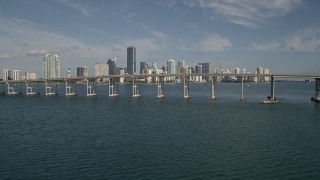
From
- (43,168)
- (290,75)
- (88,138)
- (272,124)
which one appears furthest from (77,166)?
(290,75)

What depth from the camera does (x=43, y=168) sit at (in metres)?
28.2

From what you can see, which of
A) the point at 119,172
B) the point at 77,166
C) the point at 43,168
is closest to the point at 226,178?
the point at 119,172

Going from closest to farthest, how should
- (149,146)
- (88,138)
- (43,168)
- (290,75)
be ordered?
(43,168)
(149,146)
(88,138)
(290,75)

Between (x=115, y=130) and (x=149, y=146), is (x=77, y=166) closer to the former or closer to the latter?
(x=149, y=146)

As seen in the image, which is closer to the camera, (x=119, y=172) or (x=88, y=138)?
(x=119, y=172)

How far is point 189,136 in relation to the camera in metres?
42.3

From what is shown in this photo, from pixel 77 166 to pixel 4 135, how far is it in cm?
1807

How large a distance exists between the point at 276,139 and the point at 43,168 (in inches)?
983

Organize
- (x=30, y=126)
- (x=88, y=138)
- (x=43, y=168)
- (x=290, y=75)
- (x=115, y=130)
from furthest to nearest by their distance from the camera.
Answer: (x=290, y=75)
(x=30, y=126)
(x=115, y=130)
(x=88, y=138)
(x=43, y=168)

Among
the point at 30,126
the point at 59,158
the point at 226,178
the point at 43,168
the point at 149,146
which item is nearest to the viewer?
the point at 226,178

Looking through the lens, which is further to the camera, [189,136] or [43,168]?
[189,136]

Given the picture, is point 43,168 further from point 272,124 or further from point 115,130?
point 272,124

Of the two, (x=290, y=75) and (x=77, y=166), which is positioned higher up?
(x=290, y=75)

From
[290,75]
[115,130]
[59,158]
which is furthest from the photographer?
[290,75]
